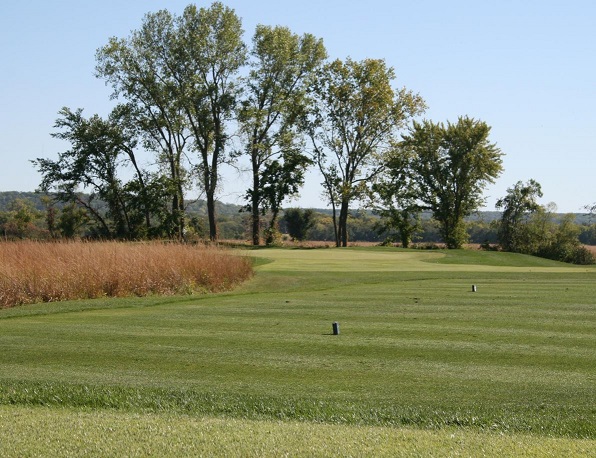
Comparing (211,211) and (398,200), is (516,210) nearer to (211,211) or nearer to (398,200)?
(398,200)

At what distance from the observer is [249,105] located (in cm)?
5375

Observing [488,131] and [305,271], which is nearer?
[305,271]

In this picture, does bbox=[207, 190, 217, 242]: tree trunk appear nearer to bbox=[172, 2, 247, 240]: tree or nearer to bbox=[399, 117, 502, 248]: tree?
bbox=[172, 2, 247, 240]: tree

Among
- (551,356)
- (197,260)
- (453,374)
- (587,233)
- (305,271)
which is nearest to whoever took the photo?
(453,374)

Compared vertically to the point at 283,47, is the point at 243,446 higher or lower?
lower

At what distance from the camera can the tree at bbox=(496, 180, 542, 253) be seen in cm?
6150

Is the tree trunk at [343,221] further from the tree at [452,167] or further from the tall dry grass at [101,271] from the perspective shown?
the tall dry grass at [101,271]

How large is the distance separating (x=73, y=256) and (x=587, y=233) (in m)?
76.7

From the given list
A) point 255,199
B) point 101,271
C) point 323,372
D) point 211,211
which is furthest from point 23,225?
point 323,372

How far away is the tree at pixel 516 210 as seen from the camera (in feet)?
202

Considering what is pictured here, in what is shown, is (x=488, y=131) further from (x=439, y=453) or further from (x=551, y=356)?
(x=439, y=453)

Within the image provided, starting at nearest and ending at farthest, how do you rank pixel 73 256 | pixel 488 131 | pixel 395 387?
pixel 395 387
pixel 73 256
pixel 488 131

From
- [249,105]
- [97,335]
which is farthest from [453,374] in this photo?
[249,105]

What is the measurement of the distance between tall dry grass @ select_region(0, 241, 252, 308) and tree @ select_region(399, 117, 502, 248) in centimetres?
4010
